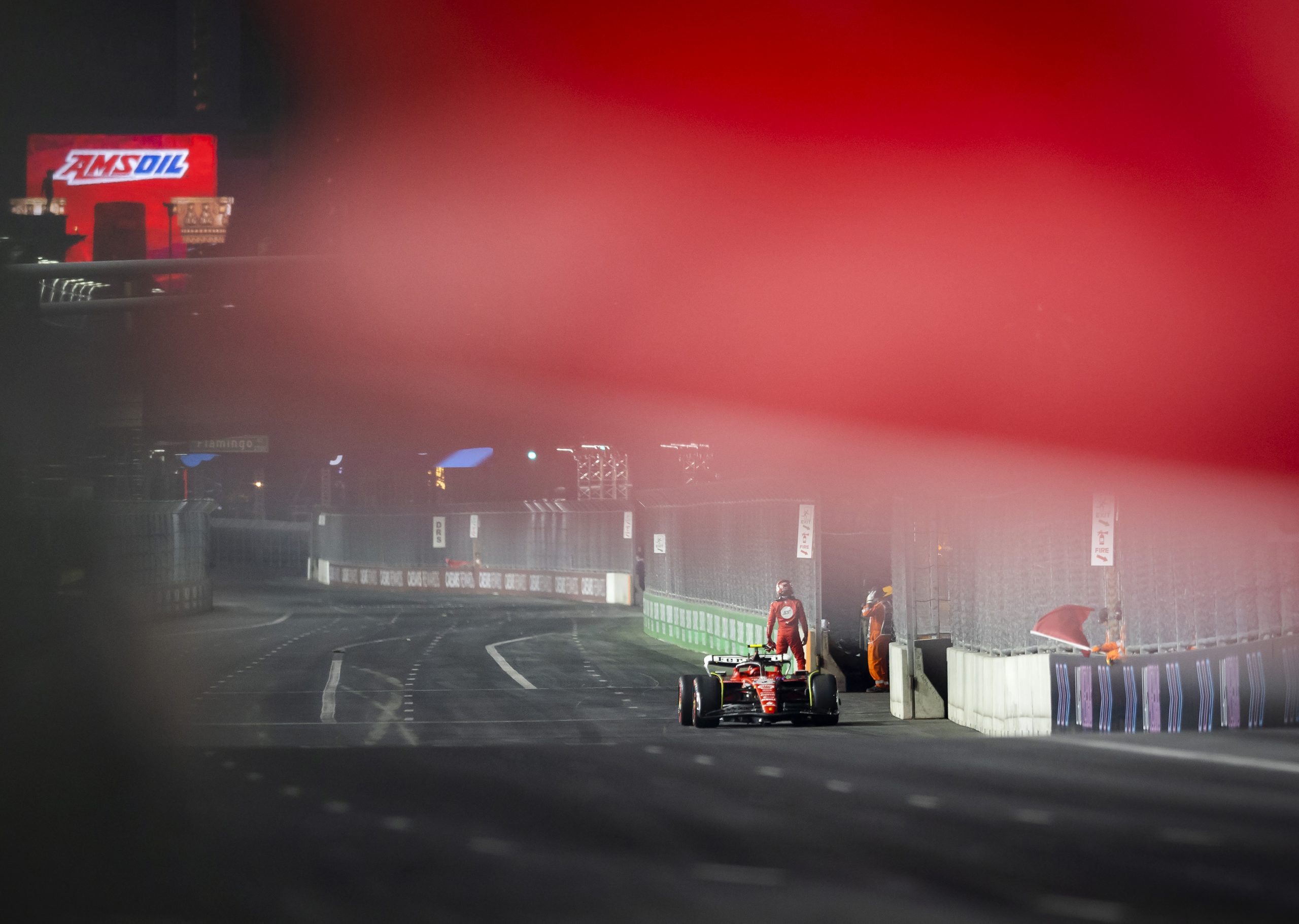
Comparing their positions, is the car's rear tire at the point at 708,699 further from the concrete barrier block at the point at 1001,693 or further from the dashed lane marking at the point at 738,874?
the dashed lane marking at the point at 738,874

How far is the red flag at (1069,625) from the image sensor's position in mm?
16609

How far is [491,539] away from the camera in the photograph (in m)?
70.5

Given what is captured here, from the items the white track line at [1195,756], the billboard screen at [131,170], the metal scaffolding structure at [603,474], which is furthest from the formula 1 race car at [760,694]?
the billboard screen at [131,170]

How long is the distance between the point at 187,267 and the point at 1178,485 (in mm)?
11590

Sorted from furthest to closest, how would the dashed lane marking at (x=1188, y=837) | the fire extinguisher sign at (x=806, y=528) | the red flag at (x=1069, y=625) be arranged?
the fire extinguisher sign at (x=806, y=528)
the red flag at (x=1069, y=625)
the dashed lane marking at (x=1188, y=837)

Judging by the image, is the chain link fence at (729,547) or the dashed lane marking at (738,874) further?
the chain link fence at (729,547)

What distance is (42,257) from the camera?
19.6m

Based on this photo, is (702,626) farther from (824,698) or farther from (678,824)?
(678,824)

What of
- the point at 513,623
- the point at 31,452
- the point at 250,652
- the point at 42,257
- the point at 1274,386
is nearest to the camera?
the point at 42,257

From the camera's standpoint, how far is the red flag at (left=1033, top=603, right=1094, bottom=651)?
16609 mm

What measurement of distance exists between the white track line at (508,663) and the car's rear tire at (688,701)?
21.3ft

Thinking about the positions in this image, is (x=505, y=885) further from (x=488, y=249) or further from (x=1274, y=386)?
(x=1274, y=386)

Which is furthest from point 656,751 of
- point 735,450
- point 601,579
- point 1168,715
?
point 601,579

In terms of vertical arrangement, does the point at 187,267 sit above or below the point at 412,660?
above
